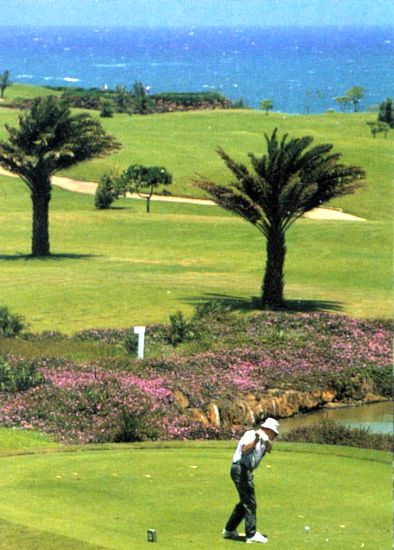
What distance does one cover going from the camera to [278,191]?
40375 millimetres

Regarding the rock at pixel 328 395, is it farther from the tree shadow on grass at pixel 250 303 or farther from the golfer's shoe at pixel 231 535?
the golfer's shoe at pixel 231 535

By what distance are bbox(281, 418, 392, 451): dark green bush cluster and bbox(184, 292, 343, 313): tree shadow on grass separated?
15.3 metres

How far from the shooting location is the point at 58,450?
63.7 feet

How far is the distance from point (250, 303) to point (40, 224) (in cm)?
1300

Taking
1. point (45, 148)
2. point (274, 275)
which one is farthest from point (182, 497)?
point (45, 148)

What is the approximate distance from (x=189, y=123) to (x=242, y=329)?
7179cm

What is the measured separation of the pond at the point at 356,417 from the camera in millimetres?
29234

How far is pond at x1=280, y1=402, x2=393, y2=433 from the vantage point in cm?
2923

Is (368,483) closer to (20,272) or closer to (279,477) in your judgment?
(279,477)

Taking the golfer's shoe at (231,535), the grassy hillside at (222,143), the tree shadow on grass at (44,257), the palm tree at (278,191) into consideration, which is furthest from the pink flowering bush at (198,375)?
the grassy hillside at (222,143)

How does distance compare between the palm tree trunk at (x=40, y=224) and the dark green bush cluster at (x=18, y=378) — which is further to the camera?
the palm tree trunk at (x=40, y=224)

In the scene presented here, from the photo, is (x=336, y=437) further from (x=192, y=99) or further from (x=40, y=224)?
(x=192, y=99)

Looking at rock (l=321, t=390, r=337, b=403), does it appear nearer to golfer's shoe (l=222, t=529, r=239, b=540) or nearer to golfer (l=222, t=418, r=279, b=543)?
golfer's shoe (l=222, t=529, r=239, b=540)

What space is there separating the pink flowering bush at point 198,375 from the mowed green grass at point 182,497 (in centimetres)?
462
